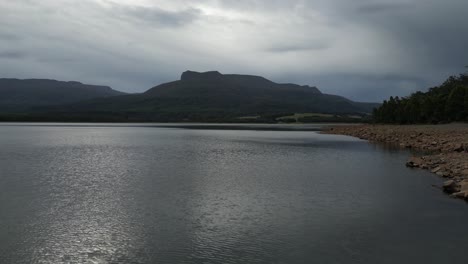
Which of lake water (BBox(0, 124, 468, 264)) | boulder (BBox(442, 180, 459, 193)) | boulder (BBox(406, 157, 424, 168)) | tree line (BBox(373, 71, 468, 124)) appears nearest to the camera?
lake water (BBox(0, 124, 468, 264))

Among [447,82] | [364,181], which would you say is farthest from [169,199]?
[447,82]

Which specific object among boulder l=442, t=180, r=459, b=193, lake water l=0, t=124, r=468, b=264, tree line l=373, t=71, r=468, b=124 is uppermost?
tree line l=373, t=71, r=468, b=124

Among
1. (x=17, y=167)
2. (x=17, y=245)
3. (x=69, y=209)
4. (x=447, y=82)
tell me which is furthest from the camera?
(x=447, y=82)

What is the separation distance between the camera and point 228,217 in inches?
739

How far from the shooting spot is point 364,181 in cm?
2941

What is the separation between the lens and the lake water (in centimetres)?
1402

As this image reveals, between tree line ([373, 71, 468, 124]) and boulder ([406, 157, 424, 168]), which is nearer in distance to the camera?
boulder ([406, 157, 424, 168])

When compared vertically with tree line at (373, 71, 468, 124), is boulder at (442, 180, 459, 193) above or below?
below

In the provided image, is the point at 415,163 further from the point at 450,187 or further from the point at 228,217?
the point at 228,217

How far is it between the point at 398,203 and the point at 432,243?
22.6 feet

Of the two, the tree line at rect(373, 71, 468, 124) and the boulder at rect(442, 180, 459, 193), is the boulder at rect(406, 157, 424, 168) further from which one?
the tree line at rect(373, 71, 468, 124)

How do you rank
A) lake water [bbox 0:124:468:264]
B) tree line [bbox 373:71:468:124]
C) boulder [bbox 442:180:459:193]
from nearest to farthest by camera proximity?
1. lake water [bbox 0:124:468:264]
2. boulder [bbox 442:180:459:193]
3. tree line [bbox 373:71:468:124]

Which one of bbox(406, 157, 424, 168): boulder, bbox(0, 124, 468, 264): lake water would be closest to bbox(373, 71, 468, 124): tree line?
bbox(406, 157, 424, 168): boulder

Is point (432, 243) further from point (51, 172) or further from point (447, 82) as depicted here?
point (447, 82)
